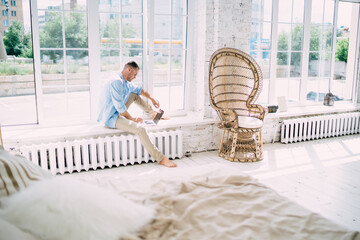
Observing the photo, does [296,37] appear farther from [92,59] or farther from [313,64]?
[92,59]

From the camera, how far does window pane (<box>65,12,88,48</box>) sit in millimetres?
4047

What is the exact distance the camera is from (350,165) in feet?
14.3

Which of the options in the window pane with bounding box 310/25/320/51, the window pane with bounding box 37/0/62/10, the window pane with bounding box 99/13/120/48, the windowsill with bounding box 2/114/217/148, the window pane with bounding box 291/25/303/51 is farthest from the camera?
the window pane with bounding box 310/25/320/51

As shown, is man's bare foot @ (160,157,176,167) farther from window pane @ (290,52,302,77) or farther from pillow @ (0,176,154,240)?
window pane @ (290,52,302,77)

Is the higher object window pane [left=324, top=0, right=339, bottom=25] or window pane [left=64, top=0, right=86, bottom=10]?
window pane [left=324, top=0, right=339, bottom=25]

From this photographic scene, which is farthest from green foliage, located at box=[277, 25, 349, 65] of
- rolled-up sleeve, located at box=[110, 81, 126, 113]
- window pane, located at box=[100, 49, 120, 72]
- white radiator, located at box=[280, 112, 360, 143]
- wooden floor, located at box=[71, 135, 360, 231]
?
rolled-up sleeve, located at box=[110, 81, 126, 113]

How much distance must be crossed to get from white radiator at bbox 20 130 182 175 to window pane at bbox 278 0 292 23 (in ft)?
8.34

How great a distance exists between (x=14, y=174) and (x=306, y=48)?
4988 millimetres

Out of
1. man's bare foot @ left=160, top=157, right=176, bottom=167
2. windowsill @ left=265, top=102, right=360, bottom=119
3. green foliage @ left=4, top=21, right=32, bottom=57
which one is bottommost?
man's bare foot @ left=160, top=157, right=176, bottom=167

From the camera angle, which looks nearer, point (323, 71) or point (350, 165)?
point (350, 165)

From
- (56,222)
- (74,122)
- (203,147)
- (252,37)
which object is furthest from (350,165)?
(56,222)

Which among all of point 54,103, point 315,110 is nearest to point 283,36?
point 315,110

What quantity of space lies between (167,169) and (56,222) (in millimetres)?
2657

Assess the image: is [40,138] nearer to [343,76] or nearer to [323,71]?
[323,71]
